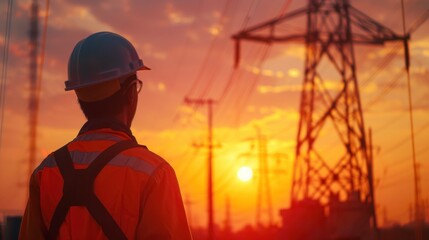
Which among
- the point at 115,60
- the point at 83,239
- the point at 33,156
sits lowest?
the point at 83,239

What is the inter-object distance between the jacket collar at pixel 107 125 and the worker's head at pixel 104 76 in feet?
0.15

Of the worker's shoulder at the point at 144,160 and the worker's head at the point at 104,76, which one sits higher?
the worker's head at the point at 104,76

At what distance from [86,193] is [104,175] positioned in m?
Result: 0.10

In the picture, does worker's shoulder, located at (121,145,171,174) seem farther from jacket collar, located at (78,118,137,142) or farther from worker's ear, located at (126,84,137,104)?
worker's ear, located at (126,84,137,104)

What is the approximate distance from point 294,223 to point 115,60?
15940 mm

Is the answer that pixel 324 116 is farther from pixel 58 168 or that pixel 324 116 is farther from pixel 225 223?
pixel 225 223

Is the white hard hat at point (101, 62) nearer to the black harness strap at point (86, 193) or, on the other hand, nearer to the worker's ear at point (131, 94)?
the worker's ear at point (131, 94)

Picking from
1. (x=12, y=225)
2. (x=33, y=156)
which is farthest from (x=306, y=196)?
(x=12, y=225)

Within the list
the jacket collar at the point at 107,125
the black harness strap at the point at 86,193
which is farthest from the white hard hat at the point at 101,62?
the black harness strap at the point at 86,193

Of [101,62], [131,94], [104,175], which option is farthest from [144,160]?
[101,62]

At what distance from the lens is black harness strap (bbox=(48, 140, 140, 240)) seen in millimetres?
2768

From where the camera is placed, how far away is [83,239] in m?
2.81

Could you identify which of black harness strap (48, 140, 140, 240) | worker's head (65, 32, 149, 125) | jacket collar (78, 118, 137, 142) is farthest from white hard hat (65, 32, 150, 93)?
black harness strap (48, 140, 140, 240)

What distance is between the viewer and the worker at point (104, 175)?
109 inches
